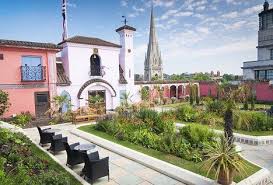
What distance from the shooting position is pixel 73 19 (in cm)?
2369

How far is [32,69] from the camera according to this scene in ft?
55.1

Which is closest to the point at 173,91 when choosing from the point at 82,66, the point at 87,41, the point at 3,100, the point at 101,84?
the point at 101,84

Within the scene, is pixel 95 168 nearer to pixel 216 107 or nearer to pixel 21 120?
pixel 21 120

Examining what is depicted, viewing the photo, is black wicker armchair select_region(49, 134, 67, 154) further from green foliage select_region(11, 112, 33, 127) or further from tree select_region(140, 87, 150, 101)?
tree select_region(140, 87, 150, 101)

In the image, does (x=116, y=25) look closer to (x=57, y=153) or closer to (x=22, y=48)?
(x=22, y=48)

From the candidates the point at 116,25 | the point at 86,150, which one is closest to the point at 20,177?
the point at 86,150

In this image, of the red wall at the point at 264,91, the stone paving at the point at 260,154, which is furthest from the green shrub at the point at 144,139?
the red wall at the point at 264,91

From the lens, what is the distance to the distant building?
32594mm

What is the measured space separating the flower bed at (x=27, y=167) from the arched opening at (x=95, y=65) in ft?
39.0

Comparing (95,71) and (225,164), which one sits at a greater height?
(95,71)

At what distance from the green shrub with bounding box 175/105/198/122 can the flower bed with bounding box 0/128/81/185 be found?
9.89 metres

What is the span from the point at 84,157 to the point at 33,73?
12.2 metres

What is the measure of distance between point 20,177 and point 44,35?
1971cm

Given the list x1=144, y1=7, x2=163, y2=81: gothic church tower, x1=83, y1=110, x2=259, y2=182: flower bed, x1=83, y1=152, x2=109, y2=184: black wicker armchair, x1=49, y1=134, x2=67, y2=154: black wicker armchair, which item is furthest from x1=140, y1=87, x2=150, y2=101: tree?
x1=144, y1=7, x2=163, y2=81: gothic church tower
